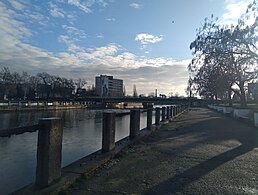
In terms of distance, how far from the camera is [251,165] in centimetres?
688

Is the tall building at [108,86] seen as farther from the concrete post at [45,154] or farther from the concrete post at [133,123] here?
the concrete post at [45,154]

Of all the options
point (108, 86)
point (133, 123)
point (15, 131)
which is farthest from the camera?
point (108, 86)

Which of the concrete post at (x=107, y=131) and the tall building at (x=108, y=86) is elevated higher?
the tall building at (x=108, y=86)

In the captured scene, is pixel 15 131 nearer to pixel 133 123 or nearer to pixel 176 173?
pixel 176 173

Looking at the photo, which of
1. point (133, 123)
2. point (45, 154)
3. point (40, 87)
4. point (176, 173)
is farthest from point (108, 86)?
point (45, 154)

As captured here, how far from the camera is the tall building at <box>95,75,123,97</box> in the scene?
137475 millimetres

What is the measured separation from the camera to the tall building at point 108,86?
137 metres

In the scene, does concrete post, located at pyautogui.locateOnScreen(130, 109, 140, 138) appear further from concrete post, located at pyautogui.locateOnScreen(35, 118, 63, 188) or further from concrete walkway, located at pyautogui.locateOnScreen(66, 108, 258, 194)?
concrete post, located at pyautogui.locateOnScreen(35, 118, 63, 188)

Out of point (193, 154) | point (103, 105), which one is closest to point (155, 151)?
point (193, 154)

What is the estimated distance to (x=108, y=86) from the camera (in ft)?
493

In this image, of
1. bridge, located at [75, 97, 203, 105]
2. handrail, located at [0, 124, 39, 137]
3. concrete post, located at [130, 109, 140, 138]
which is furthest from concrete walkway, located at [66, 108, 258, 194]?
bridge, located at [75, 97, 203, 105]

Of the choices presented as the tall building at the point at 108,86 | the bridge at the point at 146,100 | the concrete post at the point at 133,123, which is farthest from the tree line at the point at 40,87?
the concrete post at the point at 133,123

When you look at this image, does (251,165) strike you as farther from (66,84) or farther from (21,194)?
(66,84)

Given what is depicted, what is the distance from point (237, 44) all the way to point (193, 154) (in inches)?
752
